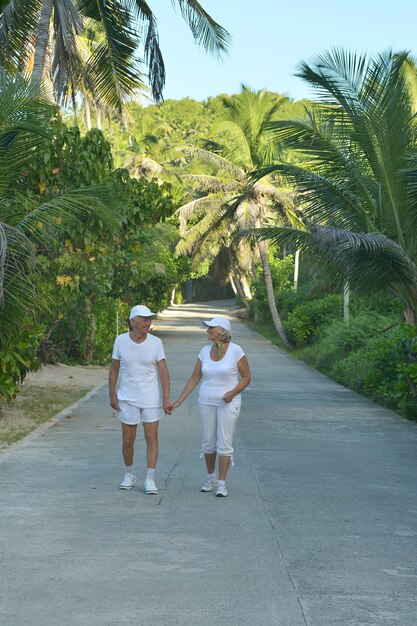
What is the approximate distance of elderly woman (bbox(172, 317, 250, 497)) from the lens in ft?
32.0

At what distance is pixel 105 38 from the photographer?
24.2 meters

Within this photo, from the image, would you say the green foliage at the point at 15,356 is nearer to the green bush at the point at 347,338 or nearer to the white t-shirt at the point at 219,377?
the white t-shirt at the point at 219,377

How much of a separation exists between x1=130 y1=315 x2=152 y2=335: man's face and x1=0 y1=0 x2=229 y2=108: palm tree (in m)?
13.5

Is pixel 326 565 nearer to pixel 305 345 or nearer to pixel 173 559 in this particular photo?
pixel 173 559

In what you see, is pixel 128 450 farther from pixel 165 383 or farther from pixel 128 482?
pixel 165 383

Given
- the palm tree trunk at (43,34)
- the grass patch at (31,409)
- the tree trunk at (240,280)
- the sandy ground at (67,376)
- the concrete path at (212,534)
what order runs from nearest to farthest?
the concrete path at (212,534)
the grass patch at (31,409)
the palm tree trunk at (43,34)
the sandy ground at (67,376)
the tree trunk at (240,280)

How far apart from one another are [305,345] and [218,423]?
103 feet

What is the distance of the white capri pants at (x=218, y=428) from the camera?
32.0 ft

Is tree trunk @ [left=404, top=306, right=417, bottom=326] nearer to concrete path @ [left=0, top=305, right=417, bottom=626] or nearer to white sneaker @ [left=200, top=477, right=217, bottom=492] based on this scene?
concrete path @ [left=0, top=305, right=417, bottom=626]

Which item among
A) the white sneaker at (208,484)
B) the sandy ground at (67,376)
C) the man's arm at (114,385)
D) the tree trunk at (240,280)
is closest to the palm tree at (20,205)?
the man's arm at (114,385)

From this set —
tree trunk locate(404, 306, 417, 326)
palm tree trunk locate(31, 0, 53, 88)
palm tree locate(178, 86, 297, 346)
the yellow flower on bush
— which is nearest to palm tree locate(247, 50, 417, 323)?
tree trunk locate(404, 306, 417, 326)

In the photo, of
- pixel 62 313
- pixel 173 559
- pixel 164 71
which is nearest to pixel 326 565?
pixel 173 559

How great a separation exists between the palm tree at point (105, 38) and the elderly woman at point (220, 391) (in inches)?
540

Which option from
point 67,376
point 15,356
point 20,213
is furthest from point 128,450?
point 67,376
